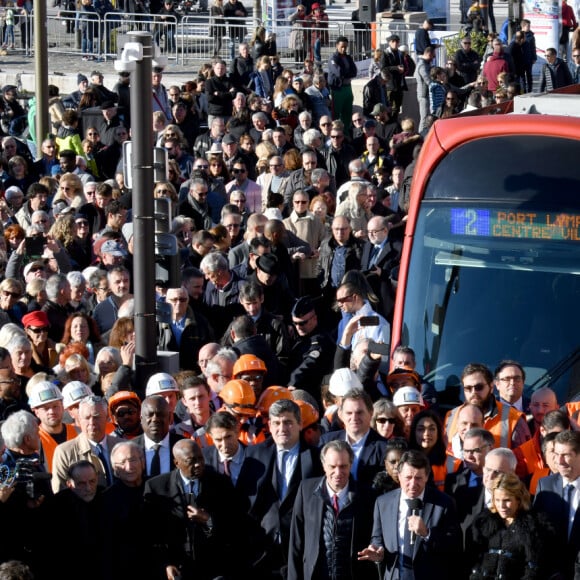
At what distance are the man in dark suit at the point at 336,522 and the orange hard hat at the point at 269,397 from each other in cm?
155

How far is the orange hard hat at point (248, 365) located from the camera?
37.5 ft

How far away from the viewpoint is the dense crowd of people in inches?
368

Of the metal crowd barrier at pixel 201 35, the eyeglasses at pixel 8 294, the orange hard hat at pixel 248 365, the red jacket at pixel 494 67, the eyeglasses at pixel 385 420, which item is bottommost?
the eyeglasses at pixel 385 420

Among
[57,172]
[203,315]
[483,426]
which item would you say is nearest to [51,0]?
[57,172]

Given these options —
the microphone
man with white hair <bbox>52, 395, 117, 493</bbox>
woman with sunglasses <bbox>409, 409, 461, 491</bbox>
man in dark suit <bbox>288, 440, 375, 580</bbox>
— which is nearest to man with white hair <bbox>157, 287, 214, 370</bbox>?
man with white hair <bbox>52, 395, 117, 493</bbox>

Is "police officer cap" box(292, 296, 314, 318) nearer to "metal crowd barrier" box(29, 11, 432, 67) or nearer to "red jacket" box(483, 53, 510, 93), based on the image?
"red jacket" box(483, 53, 510, 93)

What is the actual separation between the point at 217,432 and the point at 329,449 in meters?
0.88

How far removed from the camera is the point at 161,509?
9.73 meters

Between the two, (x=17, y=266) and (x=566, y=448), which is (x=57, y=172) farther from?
(x=566, y=448)

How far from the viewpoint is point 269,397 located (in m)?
11.2

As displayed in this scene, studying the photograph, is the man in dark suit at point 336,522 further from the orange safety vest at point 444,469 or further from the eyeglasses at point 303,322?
the eyeglasses at point 303,322

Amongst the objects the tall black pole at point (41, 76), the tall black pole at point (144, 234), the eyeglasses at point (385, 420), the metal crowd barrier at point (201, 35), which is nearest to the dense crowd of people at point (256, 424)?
the eyeglasses at point (385, 420)

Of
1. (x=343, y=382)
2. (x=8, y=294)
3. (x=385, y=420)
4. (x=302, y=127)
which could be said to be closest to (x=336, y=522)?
(x=385, y=420)

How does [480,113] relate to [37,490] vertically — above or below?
above
